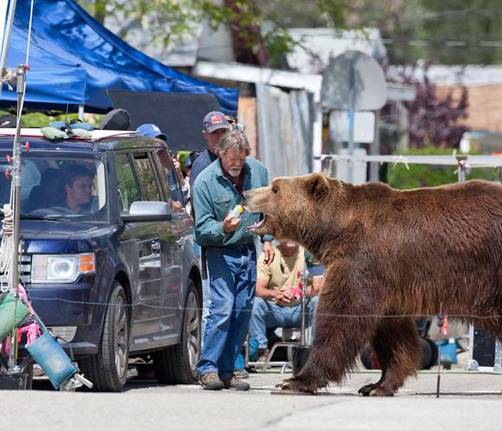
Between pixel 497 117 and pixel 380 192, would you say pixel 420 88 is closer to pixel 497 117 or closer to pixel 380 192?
pixel 497 117

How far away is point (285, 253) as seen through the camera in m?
15.0

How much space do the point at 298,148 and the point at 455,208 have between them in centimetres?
1299

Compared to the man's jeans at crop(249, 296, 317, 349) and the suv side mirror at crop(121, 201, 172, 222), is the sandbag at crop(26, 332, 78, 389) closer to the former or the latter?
the suv side mirror at crop(121, 201, 172, 222)

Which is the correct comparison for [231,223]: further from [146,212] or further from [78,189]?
[78,189]

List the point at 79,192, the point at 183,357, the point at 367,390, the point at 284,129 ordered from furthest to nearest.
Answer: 1. the point at 284,129
2. the point at 183,357
3. the point at 79,192
4. the point at 367,390

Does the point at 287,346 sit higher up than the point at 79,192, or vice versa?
the point at 79,192

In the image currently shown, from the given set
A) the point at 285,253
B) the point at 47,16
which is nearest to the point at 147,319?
the point at 285,253

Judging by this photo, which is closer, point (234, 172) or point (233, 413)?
point (233, 413)

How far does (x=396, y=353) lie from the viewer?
36.1 ft

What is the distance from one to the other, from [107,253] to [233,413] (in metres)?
2.56

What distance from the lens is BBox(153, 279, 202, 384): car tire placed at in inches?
496

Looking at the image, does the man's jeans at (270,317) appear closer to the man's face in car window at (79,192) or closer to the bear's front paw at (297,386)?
the man's face in car window at (79,192)

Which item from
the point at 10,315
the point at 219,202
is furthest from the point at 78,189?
the point at 10,315

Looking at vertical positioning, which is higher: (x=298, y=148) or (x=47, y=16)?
(x=47, y=16)
